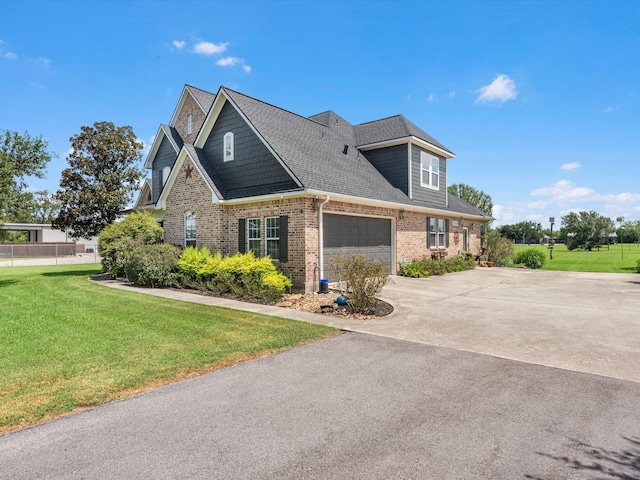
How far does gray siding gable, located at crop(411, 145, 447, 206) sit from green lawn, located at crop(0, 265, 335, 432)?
41.8ft

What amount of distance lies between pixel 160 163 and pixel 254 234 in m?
11.4

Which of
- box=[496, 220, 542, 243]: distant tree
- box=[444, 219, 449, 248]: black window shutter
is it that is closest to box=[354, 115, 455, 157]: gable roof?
box=[444, 219, 449, 248]: black window shutter

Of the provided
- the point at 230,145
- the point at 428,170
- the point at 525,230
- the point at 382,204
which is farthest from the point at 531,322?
the point at 525,230

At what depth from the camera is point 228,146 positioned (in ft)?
51.0

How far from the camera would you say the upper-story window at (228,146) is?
15.4 metres

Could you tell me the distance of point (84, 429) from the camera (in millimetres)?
3592

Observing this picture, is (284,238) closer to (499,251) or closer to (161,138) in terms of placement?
(161,138)

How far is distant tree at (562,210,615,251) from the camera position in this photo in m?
50.0

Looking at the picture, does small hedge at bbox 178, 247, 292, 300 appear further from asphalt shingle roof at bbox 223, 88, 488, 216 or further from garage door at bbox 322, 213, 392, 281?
asphalt shingle roof at bbox 223, 88, 488, 216

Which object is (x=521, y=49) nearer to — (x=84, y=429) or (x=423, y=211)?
(x=423, y=211)

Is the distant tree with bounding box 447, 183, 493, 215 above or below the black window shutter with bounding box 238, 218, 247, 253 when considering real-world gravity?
above

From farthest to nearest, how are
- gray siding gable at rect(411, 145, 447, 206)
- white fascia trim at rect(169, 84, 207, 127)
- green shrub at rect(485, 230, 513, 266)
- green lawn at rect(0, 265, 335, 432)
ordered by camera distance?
green shrub at rect(485, 230, 513, 266) < white fascia trim at rect(169, 84, 207, 127) < gray siding gable at rect(411, 145, 447, 206) < green lawn at rect(0, 265, 335, 432)

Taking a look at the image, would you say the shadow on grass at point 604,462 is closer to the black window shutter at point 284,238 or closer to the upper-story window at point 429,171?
the black window shutter at point 284,238

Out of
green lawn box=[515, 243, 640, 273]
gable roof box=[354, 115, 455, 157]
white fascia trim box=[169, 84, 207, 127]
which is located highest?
white fascia trim box=[169, 84, 207, 127]
